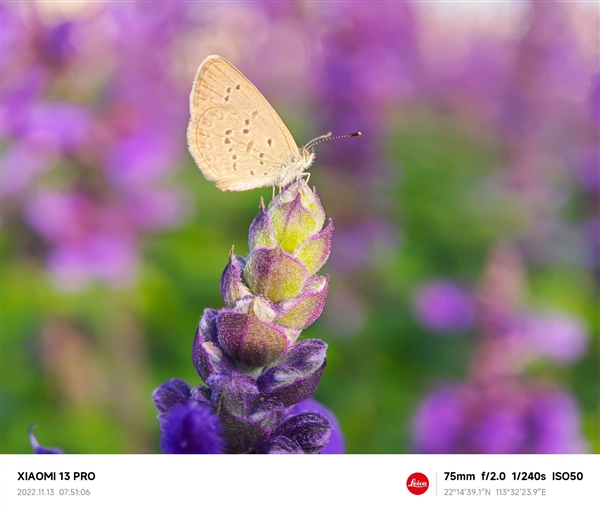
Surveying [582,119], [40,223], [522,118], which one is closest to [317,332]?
[40,223]

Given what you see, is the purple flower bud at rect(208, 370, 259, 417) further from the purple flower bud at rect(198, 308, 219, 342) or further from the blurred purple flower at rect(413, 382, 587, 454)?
the blurred purple flower at rect(413, 382, 587, 454)

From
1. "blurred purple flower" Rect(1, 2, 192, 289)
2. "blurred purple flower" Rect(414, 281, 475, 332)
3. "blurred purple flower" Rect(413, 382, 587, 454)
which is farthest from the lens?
"blurred purple flower" Rect(414, 281, 475, 332)

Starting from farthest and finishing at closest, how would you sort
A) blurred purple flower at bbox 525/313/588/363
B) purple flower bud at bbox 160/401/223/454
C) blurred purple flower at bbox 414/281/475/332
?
blurred purple flower at bbox 414/281/475/332
blurred purple flower at bbox 525/313/588/363
purple flower bud at bbox 160/401/223/454

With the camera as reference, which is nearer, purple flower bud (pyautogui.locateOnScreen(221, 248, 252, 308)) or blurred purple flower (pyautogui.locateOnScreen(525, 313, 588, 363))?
purple flower bud (pyautogui.locateOnScreen(221, 248, 252, 308))

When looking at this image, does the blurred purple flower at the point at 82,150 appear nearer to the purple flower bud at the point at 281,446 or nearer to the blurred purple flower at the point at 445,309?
the blurred purple flower at the point at 445,309
